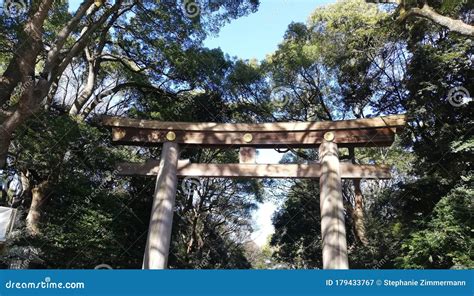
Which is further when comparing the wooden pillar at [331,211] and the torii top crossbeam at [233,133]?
the torii top crossbeam at [233,133]

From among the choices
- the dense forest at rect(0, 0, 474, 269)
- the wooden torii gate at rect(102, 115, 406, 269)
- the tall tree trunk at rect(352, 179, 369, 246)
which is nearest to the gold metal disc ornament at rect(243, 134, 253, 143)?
the wooden torii gate at rect(102, 115, 406, 269)

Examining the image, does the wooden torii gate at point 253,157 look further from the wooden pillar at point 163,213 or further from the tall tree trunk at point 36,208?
the tall tree trunk at point 36,208

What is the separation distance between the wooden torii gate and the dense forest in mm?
2036

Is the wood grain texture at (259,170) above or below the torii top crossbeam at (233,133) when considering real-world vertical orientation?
below

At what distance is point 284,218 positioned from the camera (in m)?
16.8

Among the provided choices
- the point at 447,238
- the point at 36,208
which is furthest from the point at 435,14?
the point at 36,208

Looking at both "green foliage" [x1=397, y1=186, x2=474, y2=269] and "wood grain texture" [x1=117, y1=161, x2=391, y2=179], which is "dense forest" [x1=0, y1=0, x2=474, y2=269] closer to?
"green foliage" [x1=397, y1=186, x2=474, y2=269]

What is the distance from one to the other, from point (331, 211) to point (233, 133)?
2.51 m

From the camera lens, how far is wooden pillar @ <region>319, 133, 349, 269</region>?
241 inches

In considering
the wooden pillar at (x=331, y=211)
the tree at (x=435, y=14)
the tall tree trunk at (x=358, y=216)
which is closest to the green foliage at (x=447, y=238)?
the wooden pillar at (x=331, y=211)

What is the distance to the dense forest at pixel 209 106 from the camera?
23.7ft

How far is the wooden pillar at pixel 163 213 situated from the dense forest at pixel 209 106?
243 centimetres

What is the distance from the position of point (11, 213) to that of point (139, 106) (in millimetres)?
7539

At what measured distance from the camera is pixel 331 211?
644 centimetres
